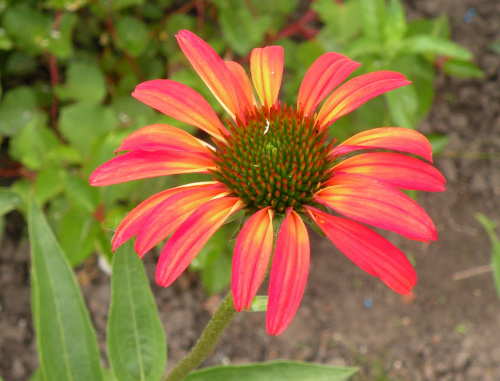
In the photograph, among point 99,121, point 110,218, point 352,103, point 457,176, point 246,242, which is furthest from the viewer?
point 457,176

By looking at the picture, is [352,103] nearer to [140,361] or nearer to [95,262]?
[140,361]

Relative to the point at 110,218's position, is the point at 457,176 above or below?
below

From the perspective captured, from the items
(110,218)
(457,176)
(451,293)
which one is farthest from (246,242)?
(457,176)

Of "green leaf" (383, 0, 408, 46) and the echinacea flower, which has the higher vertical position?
the echinacea flower

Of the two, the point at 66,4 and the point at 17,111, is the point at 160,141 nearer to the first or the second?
the point at 66,4

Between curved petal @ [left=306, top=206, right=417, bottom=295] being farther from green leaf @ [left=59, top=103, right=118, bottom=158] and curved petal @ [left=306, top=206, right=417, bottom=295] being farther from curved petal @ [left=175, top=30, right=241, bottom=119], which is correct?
green leaf @ [left=59, top=103, right=118, bottom=158]

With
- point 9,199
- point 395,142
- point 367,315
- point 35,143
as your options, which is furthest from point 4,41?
point 367,315

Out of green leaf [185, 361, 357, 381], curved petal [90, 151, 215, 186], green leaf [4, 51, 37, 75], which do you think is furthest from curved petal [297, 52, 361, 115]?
green leaf [4, 51, 37, 75]
